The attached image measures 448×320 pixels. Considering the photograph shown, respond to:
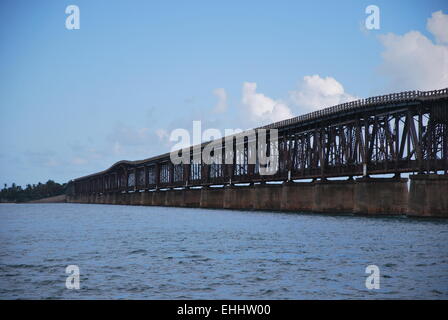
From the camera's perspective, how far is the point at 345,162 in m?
82.2

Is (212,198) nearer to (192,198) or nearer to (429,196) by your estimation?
(192,198)

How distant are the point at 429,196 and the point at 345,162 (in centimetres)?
2315

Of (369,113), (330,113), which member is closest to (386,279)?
(369,113)

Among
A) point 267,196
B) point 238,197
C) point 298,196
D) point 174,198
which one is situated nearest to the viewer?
point 298,196

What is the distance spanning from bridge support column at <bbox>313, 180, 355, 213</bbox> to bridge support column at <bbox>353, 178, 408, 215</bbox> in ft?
15.2

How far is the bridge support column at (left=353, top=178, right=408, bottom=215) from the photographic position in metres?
66.8

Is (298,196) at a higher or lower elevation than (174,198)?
higher

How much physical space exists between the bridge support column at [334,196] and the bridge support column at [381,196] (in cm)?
463

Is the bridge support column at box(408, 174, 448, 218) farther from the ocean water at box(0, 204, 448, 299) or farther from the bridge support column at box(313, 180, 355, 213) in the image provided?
the bridge support column at box(313, 180, 355, 213)
